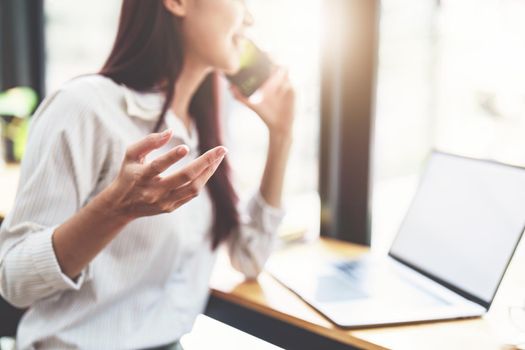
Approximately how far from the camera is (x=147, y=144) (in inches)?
30.1

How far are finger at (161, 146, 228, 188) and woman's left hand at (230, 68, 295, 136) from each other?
2.09ft

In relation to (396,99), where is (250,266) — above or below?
below

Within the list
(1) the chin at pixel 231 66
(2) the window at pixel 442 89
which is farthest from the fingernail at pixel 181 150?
(2) the window at pixel 442 89

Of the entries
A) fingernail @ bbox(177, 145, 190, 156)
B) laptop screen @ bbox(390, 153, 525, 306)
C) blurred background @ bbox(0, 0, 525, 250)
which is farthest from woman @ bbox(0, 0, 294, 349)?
laptop screen @ bbox(390, 153, 525, 306)

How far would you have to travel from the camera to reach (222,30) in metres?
1.21

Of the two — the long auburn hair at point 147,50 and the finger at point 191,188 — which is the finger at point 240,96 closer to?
the long auburn hair at point 147,50

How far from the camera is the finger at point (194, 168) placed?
30.1 inches

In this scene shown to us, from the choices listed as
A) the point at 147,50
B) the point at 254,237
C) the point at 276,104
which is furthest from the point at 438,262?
the point at 147,50

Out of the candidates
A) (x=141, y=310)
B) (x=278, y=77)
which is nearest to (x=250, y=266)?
(x=141, y=310)

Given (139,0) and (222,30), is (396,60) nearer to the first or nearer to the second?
(222,30)

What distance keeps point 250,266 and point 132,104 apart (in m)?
0.49

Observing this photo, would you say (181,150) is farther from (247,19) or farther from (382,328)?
(247,19)

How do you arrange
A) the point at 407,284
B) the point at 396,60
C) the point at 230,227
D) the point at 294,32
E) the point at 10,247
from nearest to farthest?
the point at 10,247 < the point at 407,284 < the point at 230,227 < the point at 396,60 < the point at 294,32

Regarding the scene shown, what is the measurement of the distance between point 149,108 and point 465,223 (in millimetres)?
711
